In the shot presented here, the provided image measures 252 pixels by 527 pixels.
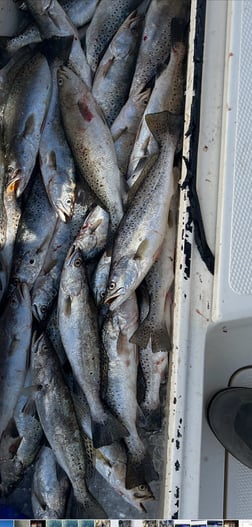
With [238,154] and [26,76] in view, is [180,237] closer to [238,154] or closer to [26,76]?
[238,154]

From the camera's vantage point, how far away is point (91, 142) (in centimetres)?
189

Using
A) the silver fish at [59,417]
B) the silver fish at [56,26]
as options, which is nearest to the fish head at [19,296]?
the silver fish at [59,417]

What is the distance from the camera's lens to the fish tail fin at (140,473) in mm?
1780

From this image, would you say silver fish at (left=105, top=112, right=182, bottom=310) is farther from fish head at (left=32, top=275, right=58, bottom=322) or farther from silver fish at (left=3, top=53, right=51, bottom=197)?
silver fish at (left=3, top=53, right=51, bottom=197)

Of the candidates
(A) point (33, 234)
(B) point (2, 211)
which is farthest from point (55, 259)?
(B) point (2, 211)

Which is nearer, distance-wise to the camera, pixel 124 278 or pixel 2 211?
pixel 124 278

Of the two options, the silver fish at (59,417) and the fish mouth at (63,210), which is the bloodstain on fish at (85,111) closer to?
the fish mouth at (63,210)

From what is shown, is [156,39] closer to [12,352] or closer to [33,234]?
[33,234]

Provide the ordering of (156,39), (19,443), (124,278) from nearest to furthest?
(124,278) → (19,443) → (156,39)

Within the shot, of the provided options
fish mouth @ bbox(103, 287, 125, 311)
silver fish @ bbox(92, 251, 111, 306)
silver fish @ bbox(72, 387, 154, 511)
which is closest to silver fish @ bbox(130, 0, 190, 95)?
silver fish @ bbox(92, 251, 111, 306)

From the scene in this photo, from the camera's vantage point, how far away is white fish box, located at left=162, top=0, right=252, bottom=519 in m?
1.59

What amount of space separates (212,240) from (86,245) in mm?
→ 406

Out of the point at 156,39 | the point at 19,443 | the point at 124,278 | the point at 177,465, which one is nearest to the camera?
the point at 177,465

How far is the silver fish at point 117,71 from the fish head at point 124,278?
49 cm
